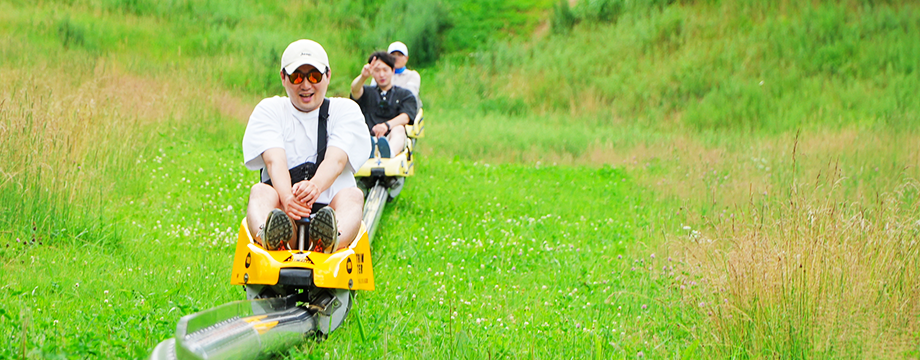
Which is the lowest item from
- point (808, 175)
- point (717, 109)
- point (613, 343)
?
point (717, 109)

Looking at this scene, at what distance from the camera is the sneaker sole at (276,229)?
3.61 m

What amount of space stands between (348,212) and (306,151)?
1.66 feet

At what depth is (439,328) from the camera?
12.6 ft

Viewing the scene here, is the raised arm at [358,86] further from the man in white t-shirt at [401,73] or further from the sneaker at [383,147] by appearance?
the man in white t-shirt at [401,73]

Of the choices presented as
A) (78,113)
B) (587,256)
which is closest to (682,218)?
(587,256)

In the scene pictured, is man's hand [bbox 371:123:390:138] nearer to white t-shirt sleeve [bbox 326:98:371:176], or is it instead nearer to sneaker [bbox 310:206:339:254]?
white t-shirt sleeve [bbox 326:98:371:176]

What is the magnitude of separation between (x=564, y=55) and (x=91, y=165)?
15.5 metres

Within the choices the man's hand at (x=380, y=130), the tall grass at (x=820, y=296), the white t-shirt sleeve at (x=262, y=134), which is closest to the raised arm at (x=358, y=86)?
the man's hand at (x=380, y=130)

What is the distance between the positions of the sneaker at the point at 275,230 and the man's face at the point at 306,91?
0.87 meters

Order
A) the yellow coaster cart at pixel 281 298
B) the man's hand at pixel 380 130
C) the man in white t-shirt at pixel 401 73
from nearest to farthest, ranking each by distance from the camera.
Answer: the yellow coaster cart at pixel 281 298, the man's hand at pixel 380 130, the man in white t-shirt at pixel 401 73

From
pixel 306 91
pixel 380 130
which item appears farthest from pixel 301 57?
pixel 380 130

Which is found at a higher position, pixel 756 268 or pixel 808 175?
pixel 756 268

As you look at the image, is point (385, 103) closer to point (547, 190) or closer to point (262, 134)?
point (547, 190)

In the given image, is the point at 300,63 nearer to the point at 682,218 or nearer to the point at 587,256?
the point at 587,256
